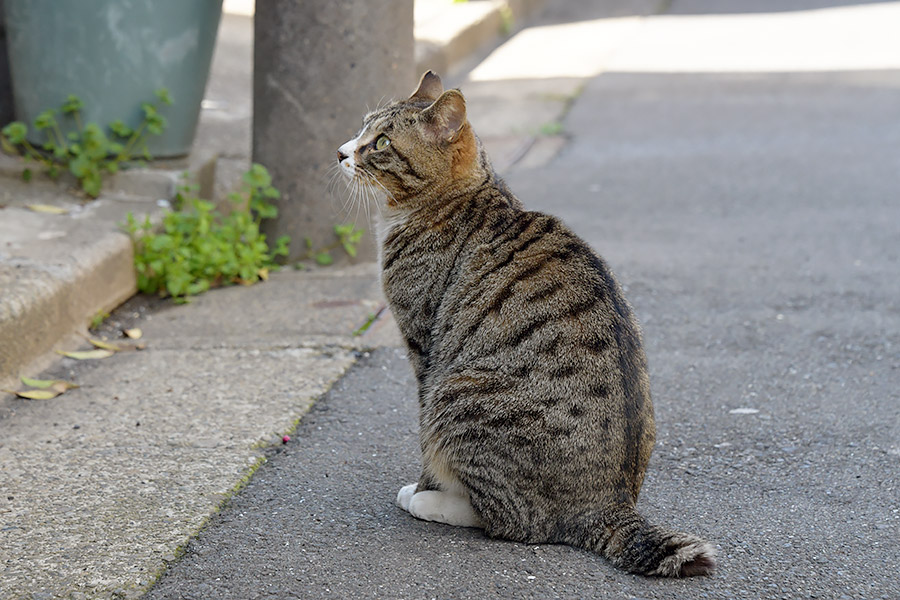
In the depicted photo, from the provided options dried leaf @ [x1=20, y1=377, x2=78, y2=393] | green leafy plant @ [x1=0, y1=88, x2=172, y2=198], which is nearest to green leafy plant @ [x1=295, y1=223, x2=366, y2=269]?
green leafy plant @ [x1=0, y1=88, x2=172, y2=198]

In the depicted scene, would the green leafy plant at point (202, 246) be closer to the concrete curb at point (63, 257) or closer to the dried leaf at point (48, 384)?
the concrete curb at point (63, 257)

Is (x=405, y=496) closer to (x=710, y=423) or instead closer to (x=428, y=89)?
(x=710, y=423)

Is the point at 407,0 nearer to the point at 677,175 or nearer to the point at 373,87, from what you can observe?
the point at 373,87

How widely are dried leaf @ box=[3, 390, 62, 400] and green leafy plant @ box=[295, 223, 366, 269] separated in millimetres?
1698

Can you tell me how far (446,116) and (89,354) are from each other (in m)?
1.98

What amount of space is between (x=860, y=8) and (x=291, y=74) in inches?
417

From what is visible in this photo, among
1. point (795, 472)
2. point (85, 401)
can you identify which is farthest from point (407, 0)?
point (795, 472)

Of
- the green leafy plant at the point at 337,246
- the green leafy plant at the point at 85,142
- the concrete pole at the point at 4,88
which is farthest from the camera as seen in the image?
the concrete pole at the point at 4,88

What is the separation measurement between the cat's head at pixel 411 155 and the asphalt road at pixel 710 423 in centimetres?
90

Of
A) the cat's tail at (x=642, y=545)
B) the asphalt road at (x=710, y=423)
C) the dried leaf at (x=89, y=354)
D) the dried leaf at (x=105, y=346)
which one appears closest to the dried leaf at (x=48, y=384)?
the dried leaf at (x=89, y=354)

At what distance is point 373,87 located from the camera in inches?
199

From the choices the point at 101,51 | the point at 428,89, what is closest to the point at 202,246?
the point at 101,51

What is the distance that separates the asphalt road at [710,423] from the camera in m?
2.68

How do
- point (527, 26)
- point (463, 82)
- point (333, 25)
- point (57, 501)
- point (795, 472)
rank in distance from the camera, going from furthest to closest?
point (527, 26) < point (463, 82) < point (333, 25) < point (795, 472) < point (57, 501)
